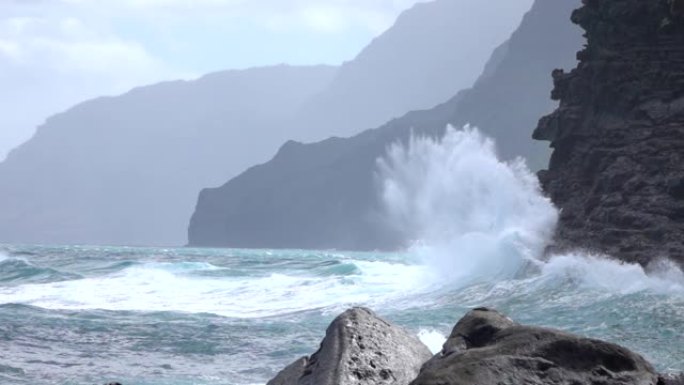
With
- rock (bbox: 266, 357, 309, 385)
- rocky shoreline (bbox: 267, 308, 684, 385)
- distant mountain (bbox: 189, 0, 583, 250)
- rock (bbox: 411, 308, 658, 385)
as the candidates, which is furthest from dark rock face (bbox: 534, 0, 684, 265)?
distant mountain (bbox: 189, 0, 583, 250)

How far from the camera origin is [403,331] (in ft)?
28.4

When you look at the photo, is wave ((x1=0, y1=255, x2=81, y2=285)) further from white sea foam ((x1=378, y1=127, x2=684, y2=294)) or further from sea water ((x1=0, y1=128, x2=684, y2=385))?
white sea foam ((x1=378, y1=127, x2=684, y2=294))

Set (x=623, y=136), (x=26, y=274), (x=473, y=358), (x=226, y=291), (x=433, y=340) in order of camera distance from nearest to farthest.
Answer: (x=473, y=358), (x=433, y=340), (x=623, y=136), (x=226, y=291), (x=26, y=274)

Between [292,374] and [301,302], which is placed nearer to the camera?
[292,374]

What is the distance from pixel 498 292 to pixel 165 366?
12.3 m

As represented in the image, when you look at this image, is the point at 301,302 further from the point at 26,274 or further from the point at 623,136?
the point at 26,274

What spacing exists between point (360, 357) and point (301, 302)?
2195cm

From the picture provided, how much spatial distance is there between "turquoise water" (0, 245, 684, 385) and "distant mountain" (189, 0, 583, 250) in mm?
73628

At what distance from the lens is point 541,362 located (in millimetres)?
6695

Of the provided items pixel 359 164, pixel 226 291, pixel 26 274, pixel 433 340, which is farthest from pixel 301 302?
pixel 359 164

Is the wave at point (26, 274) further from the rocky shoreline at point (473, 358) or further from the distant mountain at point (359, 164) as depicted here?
the distant mountain at point (359, 164)

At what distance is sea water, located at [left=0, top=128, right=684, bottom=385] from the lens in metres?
16.4

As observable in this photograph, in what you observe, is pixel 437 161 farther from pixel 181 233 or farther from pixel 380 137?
pixel 181 233

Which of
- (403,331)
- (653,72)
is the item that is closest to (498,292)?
(653,72)
